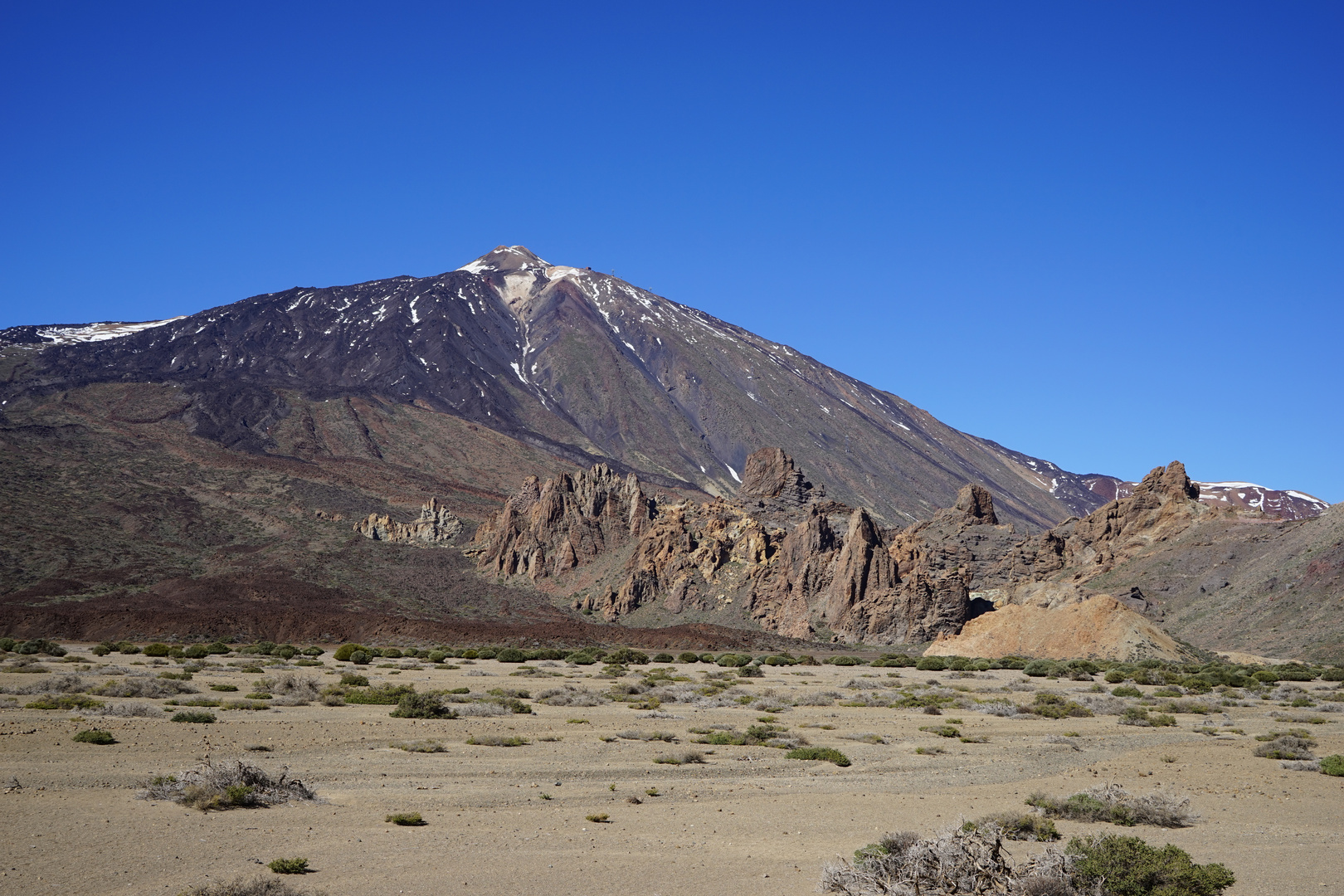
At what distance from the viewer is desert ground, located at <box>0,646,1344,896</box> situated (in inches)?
478

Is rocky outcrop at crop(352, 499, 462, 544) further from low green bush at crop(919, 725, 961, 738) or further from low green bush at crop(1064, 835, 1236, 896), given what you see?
low green bush at crop(1064, 835, 1236, 896)

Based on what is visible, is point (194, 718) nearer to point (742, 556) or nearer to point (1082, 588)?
point (1082, 588)

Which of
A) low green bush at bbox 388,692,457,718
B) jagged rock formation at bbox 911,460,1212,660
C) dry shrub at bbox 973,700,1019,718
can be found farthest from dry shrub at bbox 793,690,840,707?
jagged rock formation at bbox 911,460,1212,660

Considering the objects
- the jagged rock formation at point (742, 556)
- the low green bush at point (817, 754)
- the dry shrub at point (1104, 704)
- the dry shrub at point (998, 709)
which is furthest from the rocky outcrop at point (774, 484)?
the low green bush at point (817, 754)

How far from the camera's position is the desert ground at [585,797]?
12.1 metres

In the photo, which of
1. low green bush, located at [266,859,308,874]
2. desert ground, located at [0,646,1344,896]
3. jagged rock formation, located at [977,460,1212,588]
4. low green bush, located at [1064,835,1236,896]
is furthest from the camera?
jagged rock formation, located at [977,460,1212,588]

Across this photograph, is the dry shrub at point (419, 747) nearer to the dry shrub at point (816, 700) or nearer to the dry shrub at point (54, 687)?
the dry shrub at point (54, 687)

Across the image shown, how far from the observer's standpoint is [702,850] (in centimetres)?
1362

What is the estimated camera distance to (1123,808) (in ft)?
52.5

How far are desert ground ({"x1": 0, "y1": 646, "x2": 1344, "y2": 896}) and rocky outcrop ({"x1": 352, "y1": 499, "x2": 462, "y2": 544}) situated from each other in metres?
84.6

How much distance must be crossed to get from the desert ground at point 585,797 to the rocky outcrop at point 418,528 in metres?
84.6

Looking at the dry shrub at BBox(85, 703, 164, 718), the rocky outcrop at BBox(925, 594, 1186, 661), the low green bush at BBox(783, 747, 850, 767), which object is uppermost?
the rocky outcrop at BBox(925, 594, 1186, 661)

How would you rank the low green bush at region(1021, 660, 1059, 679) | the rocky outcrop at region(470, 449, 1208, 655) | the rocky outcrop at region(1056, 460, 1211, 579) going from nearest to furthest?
the low green bush at region(1021, 660, 1059, 679) < the rocky outcrop at region(470, 449, 1208, 655) < the rocky outcrop at region(1056, 460, 1211, 579)

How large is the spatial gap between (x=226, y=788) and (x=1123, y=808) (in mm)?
13953
